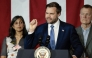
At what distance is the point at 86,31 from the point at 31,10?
684 mm

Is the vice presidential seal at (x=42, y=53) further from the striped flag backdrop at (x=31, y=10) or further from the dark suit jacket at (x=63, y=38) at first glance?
the striped flag backdrop at (x=31, y=10)

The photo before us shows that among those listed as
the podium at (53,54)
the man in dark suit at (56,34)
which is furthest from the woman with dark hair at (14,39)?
the podium at (53,54)

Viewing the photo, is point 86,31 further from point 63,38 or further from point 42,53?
point 42,53

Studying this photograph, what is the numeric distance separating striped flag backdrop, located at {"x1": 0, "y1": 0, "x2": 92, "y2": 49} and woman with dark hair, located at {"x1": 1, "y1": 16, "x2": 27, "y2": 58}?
18cm

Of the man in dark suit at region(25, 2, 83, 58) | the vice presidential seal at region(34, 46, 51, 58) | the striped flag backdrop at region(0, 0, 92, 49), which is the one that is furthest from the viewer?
the striped flag backdrop at region(0, 0, 92, 49)

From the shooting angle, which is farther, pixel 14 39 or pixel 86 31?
pixel 14 39

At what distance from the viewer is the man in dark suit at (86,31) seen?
5.94ft

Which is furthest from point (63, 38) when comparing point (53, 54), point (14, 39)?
point (14, 39)

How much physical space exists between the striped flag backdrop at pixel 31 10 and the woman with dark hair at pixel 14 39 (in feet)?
0.59

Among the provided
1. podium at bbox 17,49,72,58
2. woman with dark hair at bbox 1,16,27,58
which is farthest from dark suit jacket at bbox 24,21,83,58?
Result: woman with dark hair at bbox 1,16,27,58

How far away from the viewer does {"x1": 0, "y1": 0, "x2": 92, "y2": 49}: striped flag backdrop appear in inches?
90.2

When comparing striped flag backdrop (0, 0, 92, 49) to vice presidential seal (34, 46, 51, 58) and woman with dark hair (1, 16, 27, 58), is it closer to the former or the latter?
woman with dark hair (1, 16, 27, 58)

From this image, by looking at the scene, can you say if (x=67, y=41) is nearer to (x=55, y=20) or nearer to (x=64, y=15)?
(x=55, y=20)

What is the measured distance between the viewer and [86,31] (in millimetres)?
1866
